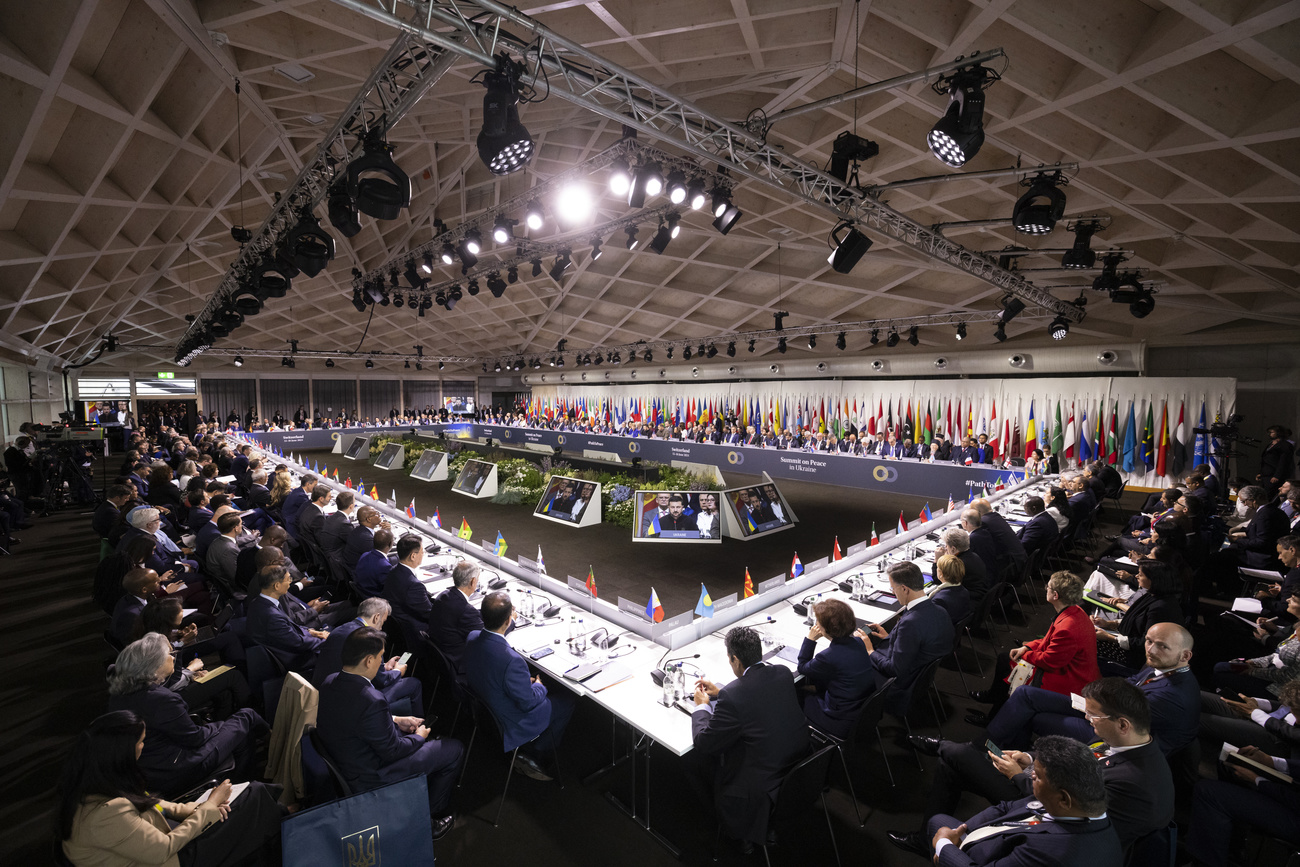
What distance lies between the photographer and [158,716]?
2656 millimetres

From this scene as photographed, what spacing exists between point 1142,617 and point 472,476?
11916mm

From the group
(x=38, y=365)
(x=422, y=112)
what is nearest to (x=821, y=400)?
(x=422, y=112)

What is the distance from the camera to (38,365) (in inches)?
596

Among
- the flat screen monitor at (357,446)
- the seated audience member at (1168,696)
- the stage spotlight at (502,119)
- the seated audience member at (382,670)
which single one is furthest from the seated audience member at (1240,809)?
the flat screen monitor at (357,446)

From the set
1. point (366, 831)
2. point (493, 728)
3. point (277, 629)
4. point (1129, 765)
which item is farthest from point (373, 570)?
point (1129, 765)

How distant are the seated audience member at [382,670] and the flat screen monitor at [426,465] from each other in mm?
11330

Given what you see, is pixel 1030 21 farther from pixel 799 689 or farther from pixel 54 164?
pixel 54 164

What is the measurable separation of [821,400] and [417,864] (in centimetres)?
1912

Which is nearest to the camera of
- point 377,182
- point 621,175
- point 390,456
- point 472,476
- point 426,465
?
point 377,182

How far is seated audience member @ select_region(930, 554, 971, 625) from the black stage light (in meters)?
5.40

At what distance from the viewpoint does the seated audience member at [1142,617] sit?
3926 mm

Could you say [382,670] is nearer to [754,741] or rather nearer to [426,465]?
[754,741]

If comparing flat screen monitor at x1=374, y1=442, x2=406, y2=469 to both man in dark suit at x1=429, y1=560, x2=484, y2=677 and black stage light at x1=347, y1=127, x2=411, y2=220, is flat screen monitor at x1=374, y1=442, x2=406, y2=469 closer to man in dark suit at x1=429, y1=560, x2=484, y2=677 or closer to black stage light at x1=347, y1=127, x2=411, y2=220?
black stage light at x1=347, y1=127, x2=411, y2=220

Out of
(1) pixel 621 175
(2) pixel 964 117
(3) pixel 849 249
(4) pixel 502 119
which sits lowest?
(3) pixel 849 249
